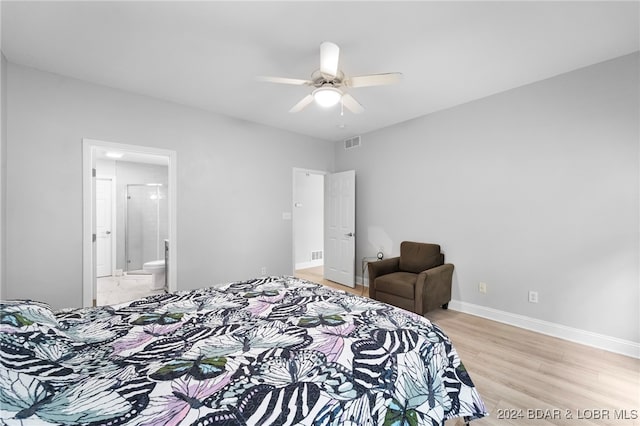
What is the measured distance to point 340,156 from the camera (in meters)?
5.31

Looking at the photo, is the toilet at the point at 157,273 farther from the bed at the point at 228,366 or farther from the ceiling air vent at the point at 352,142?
the ceiling air vent at the point at 352,142

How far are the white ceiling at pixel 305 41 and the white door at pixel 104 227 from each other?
3.37 m

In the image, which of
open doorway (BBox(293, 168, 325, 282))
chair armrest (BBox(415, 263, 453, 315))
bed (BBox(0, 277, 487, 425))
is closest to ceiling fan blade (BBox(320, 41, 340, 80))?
bed (BBox(0, 277, 487, 425))

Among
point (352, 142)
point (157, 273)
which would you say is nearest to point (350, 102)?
point (352, 142)

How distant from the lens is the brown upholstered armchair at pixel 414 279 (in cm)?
321

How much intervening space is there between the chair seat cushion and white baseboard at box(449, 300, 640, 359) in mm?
803

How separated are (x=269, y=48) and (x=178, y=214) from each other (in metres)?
2.32

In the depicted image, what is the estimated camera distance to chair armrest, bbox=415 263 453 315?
10.3 ft

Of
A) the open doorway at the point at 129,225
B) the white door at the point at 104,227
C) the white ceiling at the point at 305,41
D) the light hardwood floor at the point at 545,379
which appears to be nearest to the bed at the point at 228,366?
the light hardwood floor at the point at 545,379

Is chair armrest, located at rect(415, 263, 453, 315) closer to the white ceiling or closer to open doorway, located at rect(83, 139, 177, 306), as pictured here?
the white ceiling

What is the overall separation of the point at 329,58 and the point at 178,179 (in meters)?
2.50

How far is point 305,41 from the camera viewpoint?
2.25 meters

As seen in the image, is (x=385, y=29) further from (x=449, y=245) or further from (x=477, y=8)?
(x=449, y=245)

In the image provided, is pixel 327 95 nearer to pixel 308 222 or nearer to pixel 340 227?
pixel 340 227
